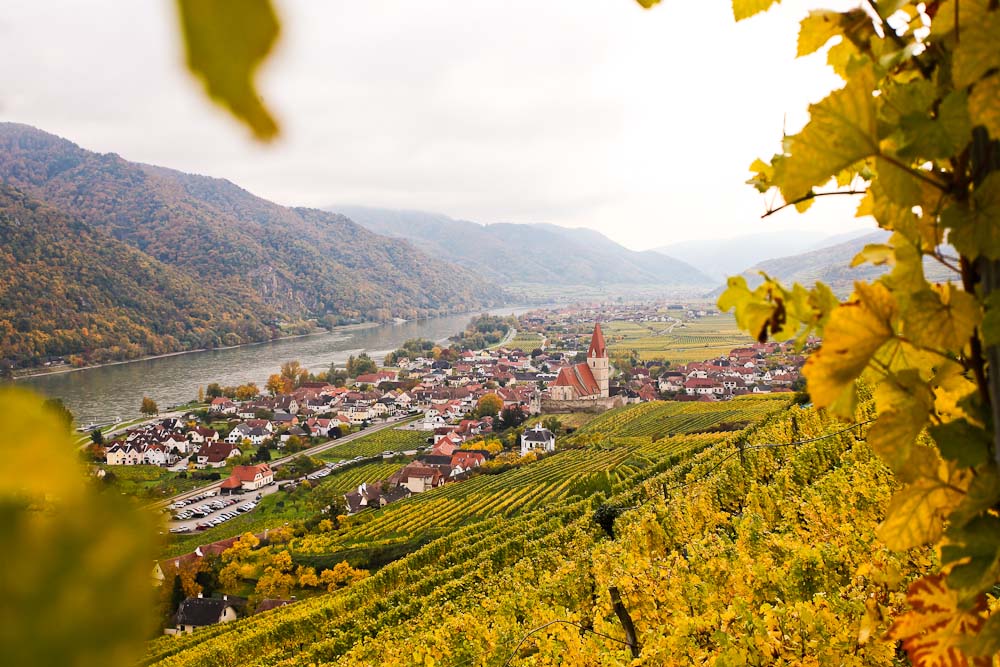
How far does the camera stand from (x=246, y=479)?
3228 cm

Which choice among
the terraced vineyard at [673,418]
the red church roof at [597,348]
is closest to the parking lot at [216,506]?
the terraced vineyard at [673,418]

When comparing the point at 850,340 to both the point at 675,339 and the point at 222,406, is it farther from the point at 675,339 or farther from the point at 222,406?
the point at 675,339

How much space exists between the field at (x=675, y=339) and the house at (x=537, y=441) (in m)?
27.3

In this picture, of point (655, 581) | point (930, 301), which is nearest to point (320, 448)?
point (655, 581)

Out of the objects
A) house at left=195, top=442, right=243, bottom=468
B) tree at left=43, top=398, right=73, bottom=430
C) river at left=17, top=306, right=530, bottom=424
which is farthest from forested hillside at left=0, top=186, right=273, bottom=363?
river at left=17, top=306, right=530, bottom=424

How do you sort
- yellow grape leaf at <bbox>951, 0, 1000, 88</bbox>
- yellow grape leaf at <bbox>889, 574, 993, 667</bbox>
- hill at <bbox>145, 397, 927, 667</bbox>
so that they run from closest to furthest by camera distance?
1. yellow grape leaf at <bbox>951, 0, 1000, 88</bbox>
2. yellow grape leaf at <bbox>889, 574, 993, 667</bbox>
3. hill at <bbox>145, 397, 927, 667</bbox>

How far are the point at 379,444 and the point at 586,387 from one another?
16458 millimetres

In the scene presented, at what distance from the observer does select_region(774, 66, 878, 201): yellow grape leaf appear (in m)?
0.55

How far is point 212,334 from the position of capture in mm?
59219

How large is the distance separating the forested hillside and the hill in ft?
4.13

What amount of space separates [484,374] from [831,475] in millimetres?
52261

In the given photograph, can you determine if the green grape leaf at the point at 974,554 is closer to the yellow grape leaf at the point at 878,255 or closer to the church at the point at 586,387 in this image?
the yellow grape leaf at the point at 878,255

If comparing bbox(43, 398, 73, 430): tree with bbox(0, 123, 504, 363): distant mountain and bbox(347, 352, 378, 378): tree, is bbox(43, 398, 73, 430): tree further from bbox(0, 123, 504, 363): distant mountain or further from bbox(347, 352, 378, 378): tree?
bbox(347, 352, 378, 378): tree

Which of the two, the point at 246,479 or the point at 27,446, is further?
the point at 246,479
